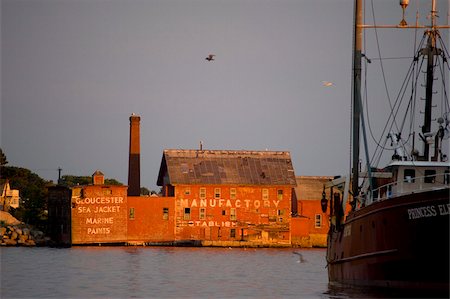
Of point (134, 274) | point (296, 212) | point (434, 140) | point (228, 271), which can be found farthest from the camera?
point (296, 212)

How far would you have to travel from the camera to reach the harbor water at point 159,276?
147 feet

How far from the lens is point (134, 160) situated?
109375 mm

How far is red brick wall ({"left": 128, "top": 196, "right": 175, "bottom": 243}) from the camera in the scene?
102 metres

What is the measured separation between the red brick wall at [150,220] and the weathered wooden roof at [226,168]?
2576 mm

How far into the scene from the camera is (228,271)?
205 feet

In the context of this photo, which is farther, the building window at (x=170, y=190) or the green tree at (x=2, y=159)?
the green tree at (x=2, y=159)

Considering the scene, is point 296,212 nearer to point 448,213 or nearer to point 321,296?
point 321,296

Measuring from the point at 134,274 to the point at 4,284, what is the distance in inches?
396

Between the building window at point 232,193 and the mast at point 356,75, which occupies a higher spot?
the mast at point 356,75

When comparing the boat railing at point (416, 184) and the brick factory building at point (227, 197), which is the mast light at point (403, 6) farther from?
the brick factory building at point (227, 197)

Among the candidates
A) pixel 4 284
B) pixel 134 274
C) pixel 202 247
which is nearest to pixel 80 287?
pixel 4 284

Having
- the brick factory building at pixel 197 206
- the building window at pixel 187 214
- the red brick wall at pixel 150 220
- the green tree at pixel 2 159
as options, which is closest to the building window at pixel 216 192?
the brick factory building at pixel 197 206

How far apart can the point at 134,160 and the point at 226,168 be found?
9498 millimetres

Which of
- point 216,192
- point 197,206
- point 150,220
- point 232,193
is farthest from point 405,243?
point 232,193
